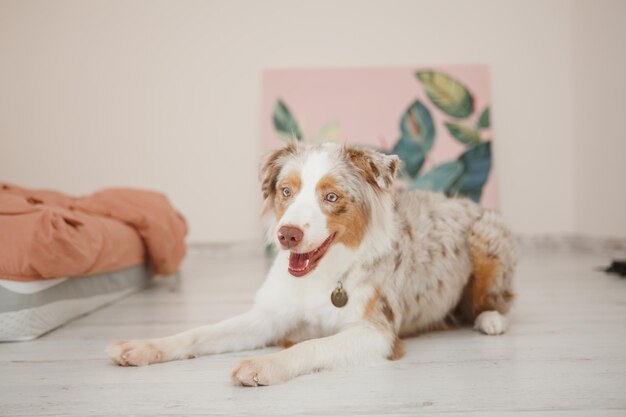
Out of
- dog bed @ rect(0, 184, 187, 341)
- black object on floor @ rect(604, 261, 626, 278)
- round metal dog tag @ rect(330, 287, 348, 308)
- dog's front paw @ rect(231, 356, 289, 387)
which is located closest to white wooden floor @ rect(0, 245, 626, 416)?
dog's front paw @ rect(231, 356, 289, 387)

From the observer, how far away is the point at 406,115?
6410 mm

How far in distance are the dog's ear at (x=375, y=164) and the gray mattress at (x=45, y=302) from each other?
1.58 m

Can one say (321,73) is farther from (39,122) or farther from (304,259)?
(304,259)

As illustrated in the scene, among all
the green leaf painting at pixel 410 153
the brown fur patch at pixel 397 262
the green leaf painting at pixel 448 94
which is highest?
the green leaf painting at pixel 448 94

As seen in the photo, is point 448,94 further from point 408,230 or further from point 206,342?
point 206,342

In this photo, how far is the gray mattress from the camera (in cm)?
246

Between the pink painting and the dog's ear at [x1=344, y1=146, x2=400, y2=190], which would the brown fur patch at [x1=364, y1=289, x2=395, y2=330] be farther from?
the pink painting

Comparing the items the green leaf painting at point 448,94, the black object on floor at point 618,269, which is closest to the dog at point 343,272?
the black object on floor at point 618,269

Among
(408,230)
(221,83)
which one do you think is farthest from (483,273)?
(221,83)

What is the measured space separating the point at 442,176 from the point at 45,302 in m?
4.70

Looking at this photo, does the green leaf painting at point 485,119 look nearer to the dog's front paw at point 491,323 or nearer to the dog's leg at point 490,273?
the dog's leg at point 490,273

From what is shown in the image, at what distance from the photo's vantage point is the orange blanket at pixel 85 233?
2477 mm

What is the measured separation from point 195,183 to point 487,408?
5335 millimetres

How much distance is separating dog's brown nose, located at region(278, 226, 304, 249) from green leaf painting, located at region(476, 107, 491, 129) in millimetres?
5002
